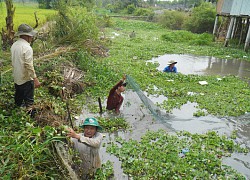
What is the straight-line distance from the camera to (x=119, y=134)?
554 cm

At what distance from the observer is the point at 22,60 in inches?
181

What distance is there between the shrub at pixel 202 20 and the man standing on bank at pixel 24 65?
22.9 metres

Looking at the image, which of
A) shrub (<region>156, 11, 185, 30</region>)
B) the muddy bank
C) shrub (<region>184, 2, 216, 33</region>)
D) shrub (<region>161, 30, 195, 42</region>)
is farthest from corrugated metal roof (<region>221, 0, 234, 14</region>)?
the muddy bank

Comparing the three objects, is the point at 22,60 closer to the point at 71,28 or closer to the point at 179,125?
the point at 179,125

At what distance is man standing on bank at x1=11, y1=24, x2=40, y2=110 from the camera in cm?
454

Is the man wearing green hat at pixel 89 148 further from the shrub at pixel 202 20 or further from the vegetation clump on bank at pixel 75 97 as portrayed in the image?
the shrub at pixel 202 20

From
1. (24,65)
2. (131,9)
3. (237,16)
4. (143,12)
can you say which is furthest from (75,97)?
(131,9)

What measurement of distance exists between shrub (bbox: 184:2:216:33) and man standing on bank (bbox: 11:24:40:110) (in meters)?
22.9

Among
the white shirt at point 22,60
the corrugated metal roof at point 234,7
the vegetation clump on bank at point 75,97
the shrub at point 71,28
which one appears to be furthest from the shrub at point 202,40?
the white shirt at point 22,60

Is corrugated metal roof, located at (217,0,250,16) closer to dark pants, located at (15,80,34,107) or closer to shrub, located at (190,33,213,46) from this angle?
shrub, located at (190,33,213,46)

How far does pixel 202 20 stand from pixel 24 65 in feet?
76.2

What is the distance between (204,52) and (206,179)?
1301 cm

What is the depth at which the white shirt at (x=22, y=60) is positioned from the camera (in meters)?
4.52

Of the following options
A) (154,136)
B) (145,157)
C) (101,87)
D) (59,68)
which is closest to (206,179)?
(145,157)
